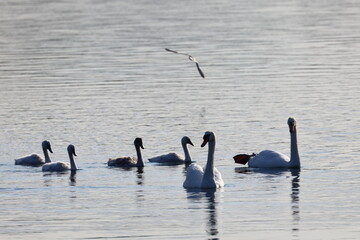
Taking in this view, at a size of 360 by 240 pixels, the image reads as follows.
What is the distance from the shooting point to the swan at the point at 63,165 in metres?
26.5

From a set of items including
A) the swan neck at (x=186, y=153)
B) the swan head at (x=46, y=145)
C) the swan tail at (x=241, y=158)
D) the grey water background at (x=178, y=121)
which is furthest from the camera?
the swan head at (x=46, y=145)

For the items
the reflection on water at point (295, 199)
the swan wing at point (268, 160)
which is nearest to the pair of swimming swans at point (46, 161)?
the swan wing at point (268, 160)

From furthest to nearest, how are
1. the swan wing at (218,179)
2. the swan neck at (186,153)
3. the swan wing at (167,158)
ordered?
1. the swan neck at (186,153)
2. the swan wing at (167,158)
3. the swan wing at (218,179)

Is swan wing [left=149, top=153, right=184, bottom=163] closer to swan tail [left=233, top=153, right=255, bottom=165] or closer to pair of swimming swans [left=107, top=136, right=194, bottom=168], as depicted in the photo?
pair of swimming swans [left=107, top=136, right=194, bottom=168]

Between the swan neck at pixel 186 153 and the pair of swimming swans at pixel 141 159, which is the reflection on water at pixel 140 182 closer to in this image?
the pair of swimming swans at pixel 141 159

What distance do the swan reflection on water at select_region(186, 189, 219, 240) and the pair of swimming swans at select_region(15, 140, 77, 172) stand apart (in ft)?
12.2

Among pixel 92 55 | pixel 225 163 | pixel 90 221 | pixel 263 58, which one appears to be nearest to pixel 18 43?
pixel 92 55

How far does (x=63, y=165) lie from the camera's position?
26.6 metres

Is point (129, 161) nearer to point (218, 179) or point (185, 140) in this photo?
point (185, 140)

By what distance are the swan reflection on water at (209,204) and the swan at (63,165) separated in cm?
355

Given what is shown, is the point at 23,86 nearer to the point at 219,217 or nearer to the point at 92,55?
the point at 92,55

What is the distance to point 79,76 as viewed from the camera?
141 feet

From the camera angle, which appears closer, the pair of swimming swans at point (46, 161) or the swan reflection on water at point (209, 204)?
the swan reflection on water at point (209, 204)

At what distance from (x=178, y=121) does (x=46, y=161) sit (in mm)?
5839
